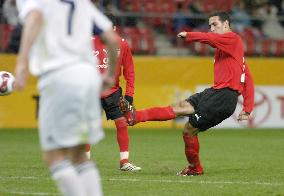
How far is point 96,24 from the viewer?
20.6 feet

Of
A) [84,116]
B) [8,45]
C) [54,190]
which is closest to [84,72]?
[84,116]

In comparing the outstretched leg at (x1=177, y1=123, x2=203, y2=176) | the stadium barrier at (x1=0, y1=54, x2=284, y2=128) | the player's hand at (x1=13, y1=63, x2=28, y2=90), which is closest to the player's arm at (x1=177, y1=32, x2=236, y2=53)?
the outstretched leg at (x1=177, y1=123, x2=203, y2=176)

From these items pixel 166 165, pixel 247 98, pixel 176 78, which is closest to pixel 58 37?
pixel 247 98

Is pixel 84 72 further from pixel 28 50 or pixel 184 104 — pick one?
pixel 184 104

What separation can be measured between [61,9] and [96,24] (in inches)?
12.6

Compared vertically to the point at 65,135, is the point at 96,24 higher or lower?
higher

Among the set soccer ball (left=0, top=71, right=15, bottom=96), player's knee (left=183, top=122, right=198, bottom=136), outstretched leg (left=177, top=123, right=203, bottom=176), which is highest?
soccer ball (left=0, top=71, right=15, bottom=96)

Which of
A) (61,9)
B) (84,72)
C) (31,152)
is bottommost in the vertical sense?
(31,152)

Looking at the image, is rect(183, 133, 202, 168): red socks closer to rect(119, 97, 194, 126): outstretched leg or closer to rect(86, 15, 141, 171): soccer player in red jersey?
rect(119, 97, 194, 126): outstretched leg

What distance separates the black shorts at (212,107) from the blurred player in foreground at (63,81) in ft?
15.5

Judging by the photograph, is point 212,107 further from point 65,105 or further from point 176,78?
point 176,78

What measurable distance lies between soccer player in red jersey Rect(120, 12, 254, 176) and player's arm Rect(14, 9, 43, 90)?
15.8 ft

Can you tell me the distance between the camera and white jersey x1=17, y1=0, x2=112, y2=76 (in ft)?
19.6

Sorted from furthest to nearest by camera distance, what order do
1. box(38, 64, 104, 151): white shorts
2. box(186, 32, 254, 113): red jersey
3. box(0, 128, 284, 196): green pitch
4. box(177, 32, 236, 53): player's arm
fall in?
box(186, 32, 254, 113): red jersey < box(177, 32, 236, 53): player's arm < box(0, 128, 284, 196): green pitch < box(38, 64, 104, 151): white shorts
